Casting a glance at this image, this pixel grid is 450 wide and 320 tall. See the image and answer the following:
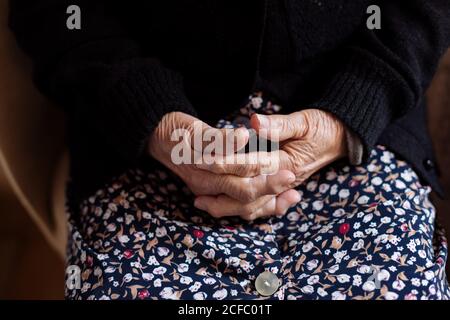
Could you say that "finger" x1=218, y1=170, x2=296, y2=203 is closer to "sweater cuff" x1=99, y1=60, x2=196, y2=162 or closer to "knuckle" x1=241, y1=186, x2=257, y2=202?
"knuckle" x1=241, y1=186, x2=257, y2=202

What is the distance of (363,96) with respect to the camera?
0.78m

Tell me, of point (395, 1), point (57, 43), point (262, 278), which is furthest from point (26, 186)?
point (395, 1)

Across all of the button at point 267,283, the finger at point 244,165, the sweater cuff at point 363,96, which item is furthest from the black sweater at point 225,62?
the button at point 267,283

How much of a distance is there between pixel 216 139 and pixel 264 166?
76mm

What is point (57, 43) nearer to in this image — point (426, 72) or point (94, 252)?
point (94, 252)

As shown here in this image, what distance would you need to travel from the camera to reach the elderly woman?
709 millimetres

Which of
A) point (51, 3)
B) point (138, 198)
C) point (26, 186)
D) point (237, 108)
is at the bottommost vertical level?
point (26, 186)

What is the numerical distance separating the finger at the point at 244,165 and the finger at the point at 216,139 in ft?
0.05

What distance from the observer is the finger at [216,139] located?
28.3 inches

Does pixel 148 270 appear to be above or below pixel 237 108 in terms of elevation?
below

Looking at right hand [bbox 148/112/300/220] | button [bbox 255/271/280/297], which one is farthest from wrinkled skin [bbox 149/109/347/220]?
button [bbox 255/271/280/297]

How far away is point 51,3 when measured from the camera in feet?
2.72

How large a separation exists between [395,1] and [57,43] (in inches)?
20.9

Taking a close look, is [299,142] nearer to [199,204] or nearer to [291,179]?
[291,179]
